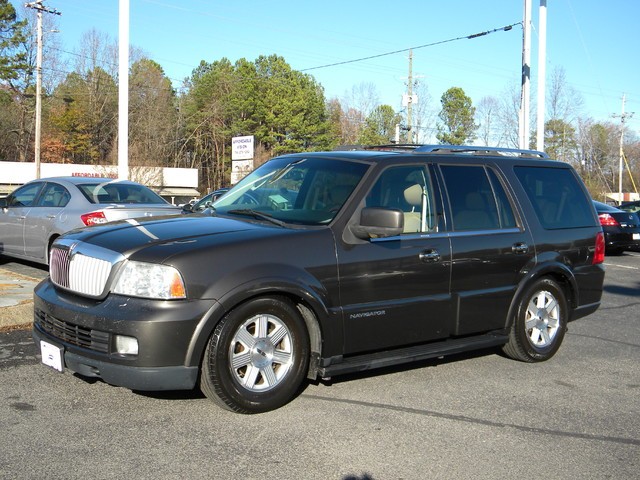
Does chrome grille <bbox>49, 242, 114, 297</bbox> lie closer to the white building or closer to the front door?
the front door

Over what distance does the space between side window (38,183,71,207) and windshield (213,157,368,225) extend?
192 inches

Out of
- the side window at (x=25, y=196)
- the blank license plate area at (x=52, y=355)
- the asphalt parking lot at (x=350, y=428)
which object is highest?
the side window at (x=25, y=196)

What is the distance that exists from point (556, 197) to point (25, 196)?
8.13m

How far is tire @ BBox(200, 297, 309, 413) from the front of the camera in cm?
427

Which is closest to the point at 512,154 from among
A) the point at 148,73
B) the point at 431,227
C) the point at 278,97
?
the point at 431,227

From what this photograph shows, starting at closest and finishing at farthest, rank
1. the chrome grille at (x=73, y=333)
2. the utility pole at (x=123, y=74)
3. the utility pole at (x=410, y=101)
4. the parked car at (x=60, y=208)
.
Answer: the chrome grille at (x=73, y=333)
the parked car at (x=60, y=208)
the utility pole at (x=123, y=74)
the utility pole at (x=410, y=101)

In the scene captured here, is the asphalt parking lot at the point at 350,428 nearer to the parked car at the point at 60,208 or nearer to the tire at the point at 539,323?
the tire at the point at 539,323

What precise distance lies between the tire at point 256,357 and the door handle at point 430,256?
1182 millimetres

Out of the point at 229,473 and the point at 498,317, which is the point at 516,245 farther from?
the point at 229,473

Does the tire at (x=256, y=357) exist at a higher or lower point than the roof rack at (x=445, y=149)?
lower

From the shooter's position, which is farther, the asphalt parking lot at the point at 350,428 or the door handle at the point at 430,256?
the door handle at the point at 430,256

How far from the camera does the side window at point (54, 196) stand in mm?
9906

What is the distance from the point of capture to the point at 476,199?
5.83 m

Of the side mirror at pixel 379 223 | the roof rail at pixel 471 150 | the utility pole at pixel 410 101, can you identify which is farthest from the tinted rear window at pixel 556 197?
the utility pole at pixel 410 101
